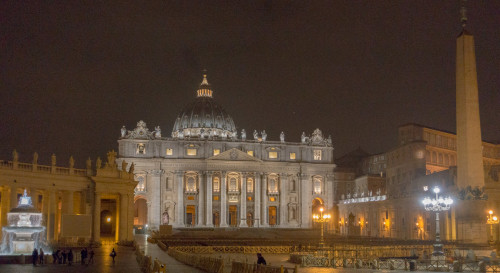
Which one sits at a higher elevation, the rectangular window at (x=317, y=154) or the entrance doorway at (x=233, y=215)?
the rectangular window at (x=317, y=154)

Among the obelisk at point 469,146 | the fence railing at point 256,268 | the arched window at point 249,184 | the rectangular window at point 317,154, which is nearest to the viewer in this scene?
the fence railing at point 256,268

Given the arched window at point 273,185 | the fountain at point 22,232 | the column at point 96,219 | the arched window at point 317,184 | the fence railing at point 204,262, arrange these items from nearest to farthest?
the fence railing at point 204,262
the fountain at point 22,232
the column at point 96,219
the arched window at point 273,185
the arched window at point 317,184

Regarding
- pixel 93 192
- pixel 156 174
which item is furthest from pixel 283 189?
pixel 93 192

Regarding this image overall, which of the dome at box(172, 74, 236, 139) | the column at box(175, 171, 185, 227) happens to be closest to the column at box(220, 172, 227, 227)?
the column at box(175, 171, 185, 227)

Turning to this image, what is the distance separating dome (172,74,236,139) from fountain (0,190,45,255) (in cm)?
8579

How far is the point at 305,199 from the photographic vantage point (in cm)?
10719

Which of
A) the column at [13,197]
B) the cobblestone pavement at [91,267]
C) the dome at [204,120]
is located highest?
the dome at [204,120]

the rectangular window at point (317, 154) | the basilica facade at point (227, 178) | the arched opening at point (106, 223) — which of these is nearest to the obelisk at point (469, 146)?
the arched opening at point (106, 223)

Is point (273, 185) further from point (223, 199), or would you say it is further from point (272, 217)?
point (223, 199)

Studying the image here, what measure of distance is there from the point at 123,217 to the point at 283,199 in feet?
189

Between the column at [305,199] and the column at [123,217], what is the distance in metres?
58.4

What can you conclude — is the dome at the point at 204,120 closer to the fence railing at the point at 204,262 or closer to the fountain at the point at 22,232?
the fountain at the point at 22,232

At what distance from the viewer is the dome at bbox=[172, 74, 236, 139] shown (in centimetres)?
12588

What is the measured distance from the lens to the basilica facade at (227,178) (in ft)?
329
